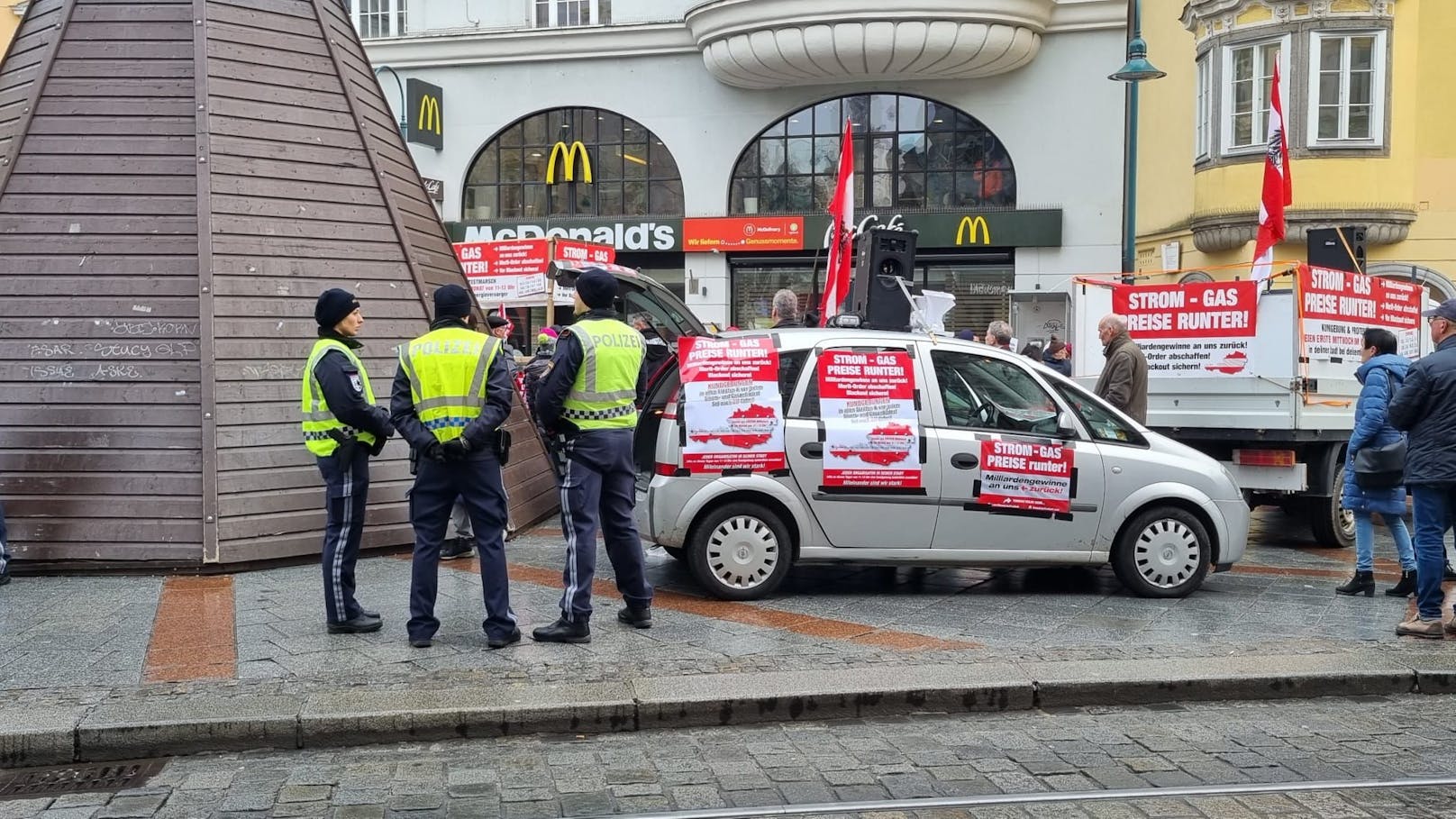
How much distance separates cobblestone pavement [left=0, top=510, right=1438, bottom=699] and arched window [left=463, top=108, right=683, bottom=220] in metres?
17.3

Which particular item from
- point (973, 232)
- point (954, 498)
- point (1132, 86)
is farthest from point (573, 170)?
point (954, 498)

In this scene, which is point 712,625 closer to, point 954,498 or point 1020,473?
point 954,498

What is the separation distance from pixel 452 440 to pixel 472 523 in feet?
1.51

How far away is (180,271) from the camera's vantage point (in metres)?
9.36

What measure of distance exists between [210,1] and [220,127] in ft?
3.75

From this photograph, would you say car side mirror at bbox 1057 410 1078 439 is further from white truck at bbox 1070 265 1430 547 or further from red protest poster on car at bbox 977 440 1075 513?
white truck at bbox 1070 265 1430 547

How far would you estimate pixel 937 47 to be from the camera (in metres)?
22.9

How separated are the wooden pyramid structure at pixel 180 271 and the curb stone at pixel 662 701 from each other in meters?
3.49

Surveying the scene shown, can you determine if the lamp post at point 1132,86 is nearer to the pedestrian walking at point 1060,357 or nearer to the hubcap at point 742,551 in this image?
the pedestrian walking at point 1060,357

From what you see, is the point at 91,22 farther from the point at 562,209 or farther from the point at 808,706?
Answer: the point at 562,209

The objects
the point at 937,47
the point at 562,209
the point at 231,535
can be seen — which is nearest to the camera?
the point at 231,535

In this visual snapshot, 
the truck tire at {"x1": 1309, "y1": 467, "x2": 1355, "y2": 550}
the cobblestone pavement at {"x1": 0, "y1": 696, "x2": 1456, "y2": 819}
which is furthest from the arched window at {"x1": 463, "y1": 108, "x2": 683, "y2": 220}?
the cobblestone pavement at {"x1": 0, "y1": 696, "x2": 1456, "y2": 819}

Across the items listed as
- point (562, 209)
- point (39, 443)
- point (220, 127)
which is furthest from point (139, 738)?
point (562, 209)

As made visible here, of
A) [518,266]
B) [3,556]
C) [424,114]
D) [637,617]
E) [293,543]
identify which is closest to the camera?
[637,617]
